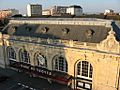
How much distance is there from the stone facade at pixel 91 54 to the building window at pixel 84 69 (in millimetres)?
669

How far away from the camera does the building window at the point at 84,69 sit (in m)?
33.4

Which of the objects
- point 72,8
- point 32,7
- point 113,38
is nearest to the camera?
point 113,38

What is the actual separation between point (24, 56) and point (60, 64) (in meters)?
11.4

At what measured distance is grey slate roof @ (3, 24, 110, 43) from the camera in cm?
3366

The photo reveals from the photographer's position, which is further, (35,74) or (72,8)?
(72,8)

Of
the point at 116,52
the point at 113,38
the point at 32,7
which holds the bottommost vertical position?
the point at 116,52

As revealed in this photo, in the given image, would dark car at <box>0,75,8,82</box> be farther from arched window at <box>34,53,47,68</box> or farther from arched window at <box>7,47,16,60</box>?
arched window at <box>34,53,47,68</box>

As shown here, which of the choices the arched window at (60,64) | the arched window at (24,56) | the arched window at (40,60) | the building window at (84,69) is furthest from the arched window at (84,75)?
the arched window at (24,56)

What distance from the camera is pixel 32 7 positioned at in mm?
101000

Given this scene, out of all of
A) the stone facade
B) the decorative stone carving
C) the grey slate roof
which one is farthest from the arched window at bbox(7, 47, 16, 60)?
the decorative stone carving

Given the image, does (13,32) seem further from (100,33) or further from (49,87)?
(100,33)

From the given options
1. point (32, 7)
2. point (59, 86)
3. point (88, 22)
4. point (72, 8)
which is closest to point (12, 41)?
point (59, 86)

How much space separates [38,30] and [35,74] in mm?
11289

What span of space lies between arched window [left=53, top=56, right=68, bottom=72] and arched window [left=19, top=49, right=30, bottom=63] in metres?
8.63
